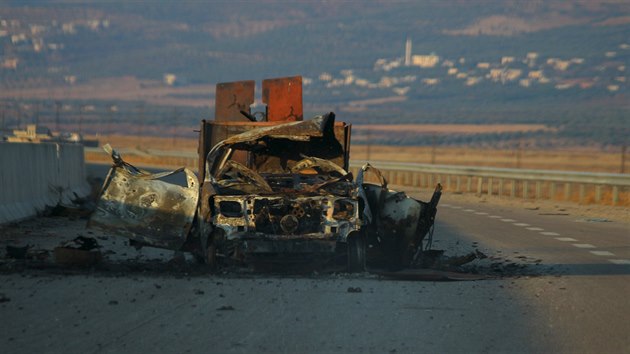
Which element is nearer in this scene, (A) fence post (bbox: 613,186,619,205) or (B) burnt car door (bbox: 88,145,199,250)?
(B) burnt car door (bbox: 88,145,199,250)

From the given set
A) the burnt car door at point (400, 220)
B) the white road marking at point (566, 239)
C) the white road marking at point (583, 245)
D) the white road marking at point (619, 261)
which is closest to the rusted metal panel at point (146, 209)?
the burnt car door at point (400, 220)

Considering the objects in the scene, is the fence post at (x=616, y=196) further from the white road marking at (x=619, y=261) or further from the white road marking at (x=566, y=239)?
the white road marking at (x=619, y=261)

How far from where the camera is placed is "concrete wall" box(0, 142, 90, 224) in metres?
21.7

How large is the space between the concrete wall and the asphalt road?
7190 mm

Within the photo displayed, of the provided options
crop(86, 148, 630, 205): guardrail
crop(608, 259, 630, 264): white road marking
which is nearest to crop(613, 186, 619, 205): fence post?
crop(86, 148, 630, 205): guardrail

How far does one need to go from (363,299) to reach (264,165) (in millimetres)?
5374

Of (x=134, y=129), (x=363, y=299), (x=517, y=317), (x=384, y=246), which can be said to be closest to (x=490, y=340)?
(x=517, y=317)

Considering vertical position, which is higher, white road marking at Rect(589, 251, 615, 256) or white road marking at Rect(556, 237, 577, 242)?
white road marking at Rect(589, 251, 615, 256)

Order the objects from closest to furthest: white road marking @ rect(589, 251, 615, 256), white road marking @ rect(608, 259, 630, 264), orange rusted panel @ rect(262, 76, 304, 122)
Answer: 1. white road marking @ rect(608, 259, 630, 264)
2. white road marking @ rect(589, 251, 615, 256)
3. orange rusted panel @ rect(262, 76, 304, 122)

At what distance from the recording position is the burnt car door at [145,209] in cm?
1603

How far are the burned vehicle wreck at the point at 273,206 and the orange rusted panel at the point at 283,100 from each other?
8.42ft

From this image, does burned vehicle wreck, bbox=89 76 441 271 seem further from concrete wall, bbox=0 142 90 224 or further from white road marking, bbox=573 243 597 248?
concrete wall, bbox=0 142 90 224

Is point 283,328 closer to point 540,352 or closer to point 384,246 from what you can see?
point 540,352

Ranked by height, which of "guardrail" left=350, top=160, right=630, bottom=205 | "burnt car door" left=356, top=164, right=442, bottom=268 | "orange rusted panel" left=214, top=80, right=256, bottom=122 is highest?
"orange rusted panel" left=214, top=80, right=256, bottom=122
